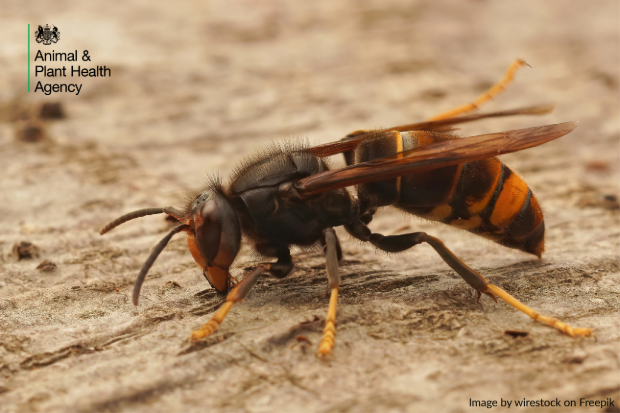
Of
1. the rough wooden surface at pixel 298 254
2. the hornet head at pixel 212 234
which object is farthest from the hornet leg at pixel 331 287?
the hornet head at pixel 212 234

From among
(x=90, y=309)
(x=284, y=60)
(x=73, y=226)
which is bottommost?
(x=90, y=309)

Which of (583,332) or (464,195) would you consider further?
(464,195)

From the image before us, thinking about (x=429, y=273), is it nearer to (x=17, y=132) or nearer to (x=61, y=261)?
(x=61, y=261)

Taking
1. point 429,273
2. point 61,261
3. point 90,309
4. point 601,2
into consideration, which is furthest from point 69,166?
point 601,2

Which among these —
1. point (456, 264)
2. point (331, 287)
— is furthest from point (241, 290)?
point (456, 264)

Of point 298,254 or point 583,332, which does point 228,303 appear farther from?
point 583,332

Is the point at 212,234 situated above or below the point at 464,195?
below
